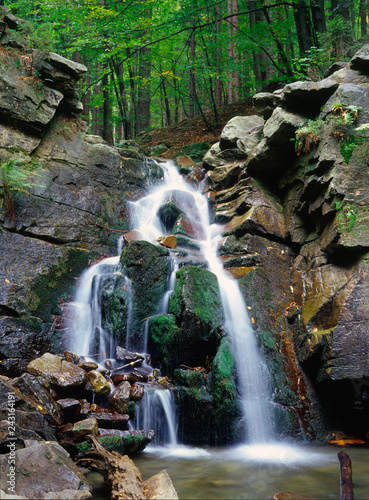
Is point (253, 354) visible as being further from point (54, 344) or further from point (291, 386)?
point (54, 344)

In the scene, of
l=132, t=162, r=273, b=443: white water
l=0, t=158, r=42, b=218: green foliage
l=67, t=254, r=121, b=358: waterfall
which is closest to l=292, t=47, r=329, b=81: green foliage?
l=132, t=162, r=273, b=443: white water

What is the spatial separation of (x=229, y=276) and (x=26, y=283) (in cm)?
393

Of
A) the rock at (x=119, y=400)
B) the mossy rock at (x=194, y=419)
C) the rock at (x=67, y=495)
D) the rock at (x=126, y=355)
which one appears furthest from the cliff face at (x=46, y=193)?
the rock at (x=67, y=495)

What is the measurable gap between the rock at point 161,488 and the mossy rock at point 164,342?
2.62m

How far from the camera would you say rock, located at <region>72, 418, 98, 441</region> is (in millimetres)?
4398

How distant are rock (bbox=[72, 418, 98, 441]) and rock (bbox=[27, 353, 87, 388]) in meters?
0.66

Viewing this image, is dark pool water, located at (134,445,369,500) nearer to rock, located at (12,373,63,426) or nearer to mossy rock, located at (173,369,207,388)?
mossy rock, located at (173,369,207,388)

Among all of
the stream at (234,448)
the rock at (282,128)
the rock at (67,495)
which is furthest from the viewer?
the rock at (282,128)

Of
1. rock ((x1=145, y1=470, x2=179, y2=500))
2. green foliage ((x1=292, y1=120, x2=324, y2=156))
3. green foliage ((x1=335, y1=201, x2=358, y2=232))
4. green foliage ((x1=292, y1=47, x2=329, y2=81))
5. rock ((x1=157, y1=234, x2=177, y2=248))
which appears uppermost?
green foliage ((x1=292, y1=47, x2=329, y2=81))

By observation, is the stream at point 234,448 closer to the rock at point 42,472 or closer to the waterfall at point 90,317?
the waterfall at point 90,317

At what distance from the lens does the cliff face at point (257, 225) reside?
5934mm

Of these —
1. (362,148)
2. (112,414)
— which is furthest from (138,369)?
(362,148)

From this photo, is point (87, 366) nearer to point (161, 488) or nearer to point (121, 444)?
point (121, 444)

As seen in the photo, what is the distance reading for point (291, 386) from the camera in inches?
244
